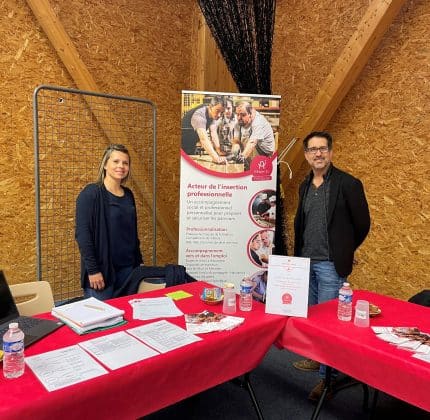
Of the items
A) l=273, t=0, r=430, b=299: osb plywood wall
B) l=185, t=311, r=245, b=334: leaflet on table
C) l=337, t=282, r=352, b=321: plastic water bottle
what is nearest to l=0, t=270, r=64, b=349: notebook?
l=185, t=311, r=245, b=334: leaflet on table

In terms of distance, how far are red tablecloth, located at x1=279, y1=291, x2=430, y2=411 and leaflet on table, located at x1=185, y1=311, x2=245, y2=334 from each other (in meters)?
0.25

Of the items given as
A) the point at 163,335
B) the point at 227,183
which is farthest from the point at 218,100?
the point at 163,335

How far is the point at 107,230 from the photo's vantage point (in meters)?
2.30

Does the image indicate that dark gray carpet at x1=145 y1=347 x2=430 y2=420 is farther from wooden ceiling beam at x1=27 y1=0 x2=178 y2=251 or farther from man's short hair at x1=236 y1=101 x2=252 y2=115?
wooden ceiling beam at x1=27 y1=0 x2=178 y2=251

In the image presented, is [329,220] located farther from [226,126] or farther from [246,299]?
[226,126]

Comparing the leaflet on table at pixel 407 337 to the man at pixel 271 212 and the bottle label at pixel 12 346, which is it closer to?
the bottle label at pixel 12 346

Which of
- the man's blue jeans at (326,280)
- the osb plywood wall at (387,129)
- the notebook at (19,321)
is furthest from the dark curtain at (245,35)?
the notebook at (19,321)

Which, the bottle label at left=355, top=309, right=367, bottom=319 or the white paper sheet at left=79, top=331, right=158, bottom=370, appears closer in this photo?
the white paper sheet at left=79, top=331, right=158, bottom=370

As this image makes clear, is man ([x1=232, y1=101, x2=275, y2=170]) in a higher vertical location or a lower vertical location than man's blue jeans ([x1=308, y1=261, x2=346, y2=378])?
higher

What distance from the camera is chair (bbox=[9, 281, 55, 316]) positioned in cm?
187

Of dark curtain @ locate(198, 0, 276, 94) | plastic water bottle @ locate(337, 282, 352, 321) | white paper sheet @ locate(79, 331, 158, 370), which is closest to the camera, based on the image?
white paper sheet @ locate(79, 331, 158, 370)

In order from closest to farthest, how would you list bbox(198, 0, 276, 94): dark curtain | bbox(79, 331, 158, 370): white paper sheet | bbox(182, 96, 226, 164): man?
bbox(79, 331, 158, 370): white paper sheet, bbox(182, 96, 226, 164): man, bbox(198, 0, 276, 94): dark curtain

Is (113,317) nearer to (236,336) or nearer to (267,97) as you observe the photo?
(236,336)

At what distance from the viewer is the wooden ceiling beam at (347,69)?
2.96 m
